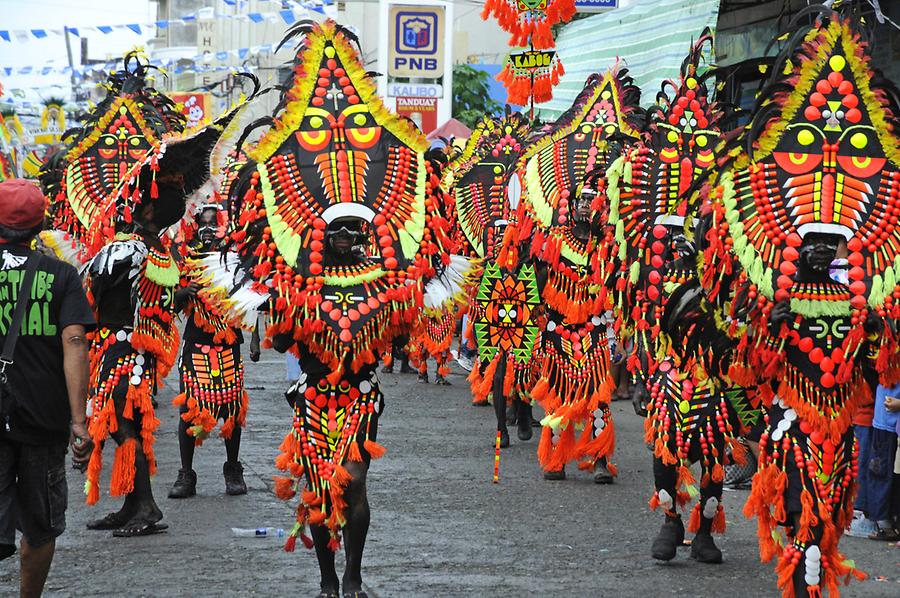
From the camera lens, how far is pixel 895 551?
27.5 ft

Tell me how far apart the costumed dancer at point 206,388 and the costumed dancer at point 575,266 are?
2287 millimetres

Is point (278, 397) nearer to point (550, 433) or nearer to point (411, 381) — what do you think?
point (411, 381)

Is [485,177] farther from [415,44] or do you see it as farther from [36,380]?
[415,44]

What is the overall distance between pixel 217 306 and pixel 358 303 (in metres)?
0.70

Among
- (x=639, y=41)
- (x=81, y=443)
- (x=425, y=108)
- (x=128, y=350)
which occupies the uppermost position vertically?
(x=425, y=108)

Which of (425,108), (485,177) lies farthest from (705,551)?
(425,108)

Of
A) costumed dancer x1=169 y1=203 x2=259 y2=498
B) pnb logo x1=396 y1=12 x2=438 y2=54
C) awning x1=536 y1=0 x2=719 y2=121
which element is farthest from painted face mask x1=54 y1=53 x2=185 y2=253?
pnb logo x1=396 y1=12 x2=438 y2=54

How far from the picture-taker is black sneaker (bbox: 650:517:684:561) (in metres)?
7.75

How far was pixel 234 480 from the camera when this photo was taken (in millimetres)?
9664

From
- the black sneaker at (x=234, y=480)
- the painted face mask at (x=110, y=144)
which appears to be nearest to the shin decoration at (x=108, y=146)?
the painted face mask at (x=110, y=144)

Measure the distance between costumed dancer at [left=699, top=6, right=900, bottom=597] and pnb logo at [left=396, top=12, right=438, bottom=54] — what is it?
81.0ft

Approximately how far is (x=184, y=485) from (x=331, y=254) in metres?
3.29

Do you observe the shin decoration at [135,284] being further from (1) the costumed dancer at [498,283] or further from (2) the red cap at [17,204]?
(1) the costumed dancer at [498,283]

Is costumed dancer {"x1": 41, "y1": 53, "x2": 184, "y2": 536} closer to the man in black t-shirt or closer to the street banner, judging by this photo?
the man in black t-shirt
